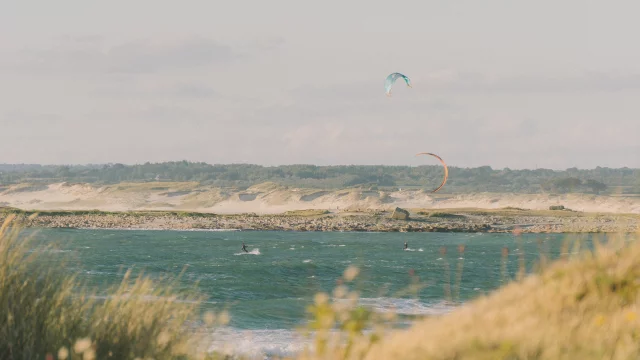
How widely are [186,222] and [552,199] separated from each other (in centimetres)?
6994

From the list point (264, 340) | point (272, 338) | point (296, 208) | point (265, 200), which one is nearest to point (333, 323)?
point (264, 340)

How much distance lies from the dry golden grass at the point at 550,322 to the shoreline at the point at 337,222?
252 feet

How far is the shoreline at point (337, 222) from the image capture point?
90.1 meters

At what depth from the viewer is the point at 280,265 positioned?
47.3 metres

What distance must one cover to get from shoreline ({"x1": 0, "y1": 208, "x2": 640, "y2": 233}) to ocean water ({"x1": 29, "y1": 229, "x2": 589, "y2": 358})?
17.7 feet

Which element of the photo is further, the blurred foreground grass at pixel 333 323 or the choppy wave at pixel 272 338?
the choppy wave at pixel 272 338

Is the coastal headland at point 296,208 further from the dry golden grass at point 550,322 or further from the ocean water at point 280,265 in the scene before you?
the dry golden grass at point 550,322

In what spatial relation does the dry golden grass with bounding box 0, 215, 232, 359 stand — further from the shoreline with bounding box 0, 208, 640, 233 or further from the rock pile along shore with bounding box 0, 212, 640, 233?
the rock pile along shore with bounding box 0, 212, 640, 233

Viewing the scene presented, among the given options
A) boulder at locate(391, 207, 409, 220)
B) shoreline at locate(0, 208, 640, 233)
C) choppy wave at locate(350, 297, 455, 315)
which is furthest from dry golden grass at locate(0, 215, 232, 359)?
boulder at locate(391, 207, 409, 220)

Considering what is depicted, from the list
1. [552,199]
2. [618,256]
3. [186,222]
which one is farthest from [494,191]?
[618,256]

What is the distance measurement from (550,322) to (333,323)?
6.75 feet

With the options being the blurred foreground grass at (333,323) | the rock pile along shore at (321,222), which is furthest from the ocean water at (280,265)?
the rock pile along shore at (321,222)

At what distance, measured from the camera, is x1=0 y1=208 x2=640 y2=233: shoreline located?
9012cm

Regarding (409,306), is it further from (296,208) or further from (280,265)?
(296,208)
